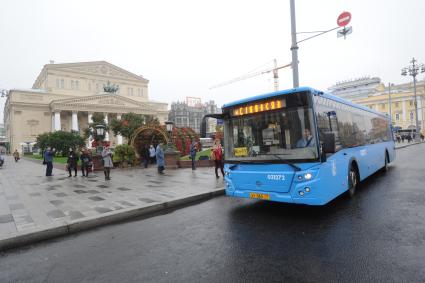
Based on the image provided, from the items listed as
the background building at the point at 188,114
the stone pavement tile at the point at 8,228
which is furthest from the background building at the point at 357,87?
the stone pavement tile at the point at 8,228

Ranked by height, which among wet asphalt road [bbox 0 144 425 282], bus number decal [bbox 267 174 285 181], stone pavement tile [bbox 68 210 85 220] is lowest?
wet asphalt road [bbox 0 144 425 282]

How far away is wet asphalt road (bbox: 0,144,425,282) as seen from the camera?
3383mm

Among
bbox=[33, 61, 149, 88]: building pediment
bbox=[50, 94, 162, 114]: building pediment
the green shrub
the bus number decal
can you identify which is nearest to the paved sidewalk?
the bus number decal

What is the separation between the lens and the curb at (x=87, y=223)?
4929mm

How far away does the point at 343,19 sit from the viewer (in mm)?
10688

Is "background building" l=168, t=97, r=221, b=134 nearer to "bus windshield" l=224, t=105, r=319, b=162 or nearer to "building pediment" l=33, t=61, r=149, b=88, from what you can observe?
"building pediment" l=33, t=61, r=149, b=88

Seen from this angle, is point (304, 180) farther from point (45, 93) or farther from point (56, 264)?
point (45, 93)

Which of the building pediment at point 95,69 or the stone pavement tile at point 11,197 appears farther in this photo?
the building pediment at point 95,69

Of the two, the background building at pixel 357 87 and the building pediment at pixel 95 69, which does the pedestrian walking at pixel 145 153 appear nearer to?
the building pediment at pixel 95 69

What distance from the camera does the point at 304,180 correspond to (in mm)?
5227

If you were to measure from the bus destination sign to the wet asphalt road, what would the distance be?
2349 mm

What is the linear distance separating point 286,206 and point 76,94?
248 feet

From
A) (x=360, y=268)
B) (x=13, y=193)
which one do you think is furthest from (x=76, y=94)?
(x=360, y=268)

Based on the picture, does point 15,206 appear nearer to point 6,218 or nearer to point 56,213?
point 6,218
